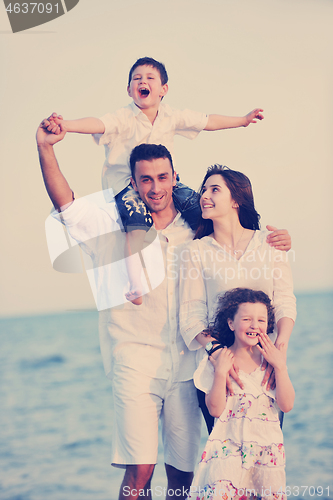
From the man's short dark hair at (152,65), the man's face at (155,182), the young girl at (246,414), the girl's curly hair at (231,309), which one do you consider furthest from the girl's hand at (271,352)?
the man's short dark hair at (152,65)

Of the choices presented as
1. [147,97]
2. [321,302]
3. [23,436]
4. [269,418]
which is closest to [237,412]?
[269,418]

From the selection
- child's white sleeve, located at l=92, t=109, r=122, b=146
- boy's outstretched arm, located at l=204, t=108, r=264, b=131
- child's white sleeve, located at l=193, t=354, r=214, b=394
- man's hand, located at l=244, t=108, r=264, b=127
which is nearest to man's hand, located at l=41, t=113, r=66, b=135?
child's white sleeve, located at l=92, t=109, r=122, b=146

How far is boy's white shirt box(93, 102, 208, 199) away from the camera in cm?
281

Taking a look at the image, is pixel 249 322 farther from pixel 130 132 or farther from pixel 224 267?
pixel 130 132

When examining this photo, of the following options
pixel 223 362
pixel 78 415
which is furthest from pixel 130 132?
pixel 78 415

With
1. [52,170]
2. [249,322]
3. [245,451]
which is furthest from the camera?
[52,170]

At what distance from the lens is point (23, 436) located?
356 inches

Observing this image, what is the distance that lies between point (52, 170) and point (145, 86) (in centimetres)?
67

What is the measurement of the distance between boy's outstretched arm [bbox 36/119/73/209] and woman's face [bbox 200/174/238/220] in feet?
2.06

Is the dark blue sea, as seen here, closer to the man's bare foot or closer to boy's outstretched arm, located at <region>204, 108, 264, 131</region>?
the man's bare foot

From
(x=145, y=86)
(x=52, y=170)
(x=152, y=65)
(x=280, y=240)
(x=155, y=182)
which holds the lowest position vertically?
(x=280, y=240)

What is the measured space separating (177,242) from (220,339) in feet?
1.77

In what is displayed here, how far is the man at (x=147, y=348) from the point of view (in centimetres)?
250

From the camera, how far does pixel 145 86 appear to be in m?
2.72
